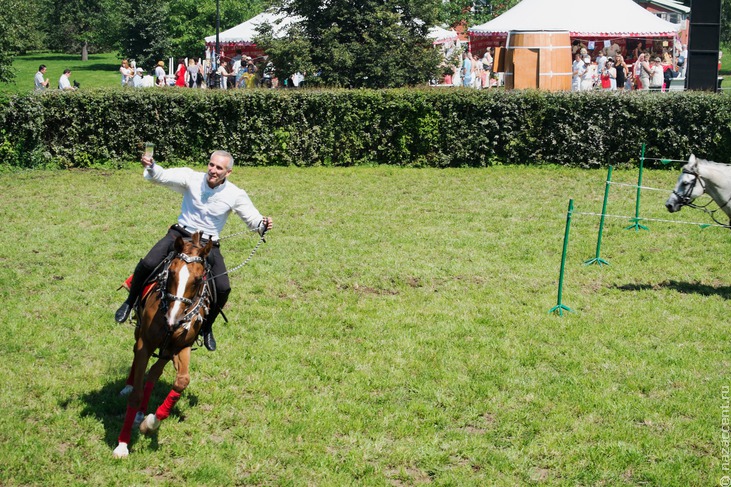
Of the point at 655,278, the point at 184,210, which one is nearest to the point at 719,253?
the point at 655,278

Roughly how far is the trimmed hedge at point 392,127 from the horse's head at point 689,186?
9222 mm

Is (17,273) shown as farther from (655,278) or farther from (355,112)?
(355,112)

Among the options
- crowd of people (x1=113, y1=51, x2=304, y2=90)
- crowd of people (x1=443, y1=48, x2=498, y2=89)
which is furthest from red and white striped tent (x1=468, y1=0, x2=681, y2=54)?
crowd of people (x1=113, y1=51, x2=304, y2=90)

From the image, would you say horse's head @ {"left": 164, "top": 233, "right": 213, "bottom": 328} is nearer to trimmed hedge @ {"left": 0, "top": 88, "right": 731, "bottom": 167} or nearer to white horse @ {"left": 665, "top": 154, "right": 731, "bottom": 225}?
white horse @ {"left": 665, "top": 154, "right": 731, "bottom": 225}

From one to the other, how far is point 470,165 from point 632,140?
413 centimetres

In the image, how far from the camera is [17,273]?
498 inches

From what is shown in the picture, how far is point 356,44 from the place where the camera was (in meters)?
26.8

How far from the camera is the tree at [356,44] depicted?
87.6 ft

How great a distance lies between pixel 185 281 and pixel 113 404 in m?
2.15

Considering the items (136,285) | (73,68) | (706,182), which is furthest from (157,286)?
(73,68)

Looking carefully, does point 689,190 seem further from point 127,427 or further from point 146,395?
point 127,427

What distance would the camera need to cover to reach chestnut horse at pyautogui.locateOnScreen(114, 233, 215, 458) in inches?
276

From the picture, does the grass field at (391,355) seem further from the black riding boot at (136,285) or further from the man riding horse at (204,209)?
the man riding horse at (204,209)

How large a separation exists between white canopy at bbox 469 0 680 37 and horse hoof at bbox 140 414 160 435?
29.1 m
